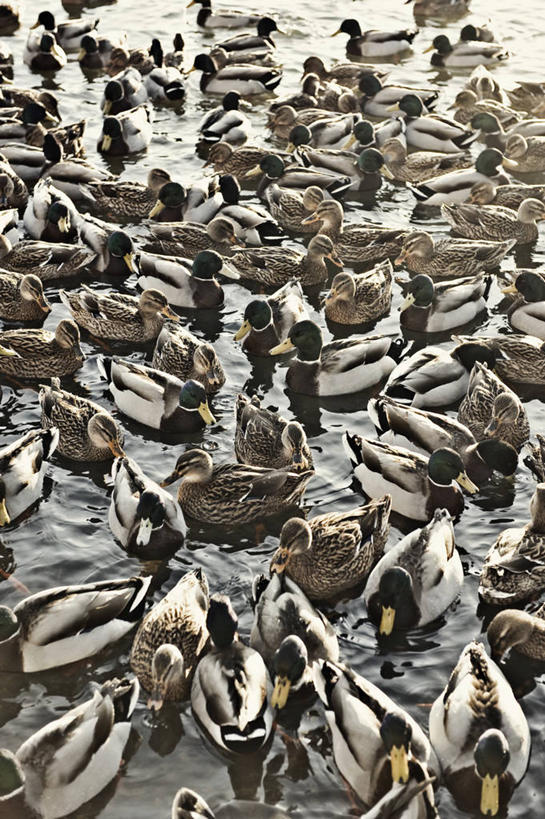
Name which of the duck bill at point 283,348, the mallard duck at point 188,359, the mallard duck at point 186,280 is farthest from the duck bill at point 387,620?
the mallard duck at point 186,280

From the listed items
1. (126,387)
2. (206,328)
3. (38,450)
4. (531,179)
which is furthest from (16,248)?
(531,179)

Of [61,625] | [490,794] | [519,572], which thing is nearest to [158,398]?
[61,625]

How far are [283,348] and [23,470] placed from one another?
11.4 ft

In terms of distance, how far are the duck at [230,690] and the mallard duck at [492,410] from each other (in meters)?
3.71

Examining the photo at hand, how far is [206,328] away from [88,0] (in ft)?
45.2

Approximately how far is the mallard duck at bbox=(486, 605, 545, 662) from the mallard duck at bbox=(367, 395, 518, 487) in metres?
2.01

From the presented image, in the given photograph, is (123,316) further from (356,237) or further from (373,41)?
(373,41)

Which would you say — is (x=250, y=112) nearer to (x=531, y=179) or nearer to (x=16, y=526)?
(x=531, y=179)

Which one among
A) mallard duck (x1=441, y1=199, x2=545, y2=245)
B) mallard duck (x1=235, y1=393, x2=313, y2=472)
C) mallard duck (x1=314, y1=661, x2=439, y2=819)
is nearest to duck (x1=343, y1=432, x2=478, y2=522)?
mallard duck (x1=235, y1=393, x2=313, y2=472)

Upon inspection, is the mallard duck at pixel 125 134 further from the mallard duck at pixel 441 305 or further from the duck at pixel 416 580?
the duck at pixel 416 580

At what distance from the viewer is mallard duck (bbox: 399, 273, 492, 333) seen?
1269 cm

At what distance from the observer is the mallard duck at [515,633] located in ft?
27.1

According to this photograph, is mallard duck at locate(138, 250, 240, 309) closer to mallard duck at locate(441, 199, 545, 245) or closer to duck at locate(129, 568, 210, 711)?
mallard duck at locate(441, 199, 545, 245)

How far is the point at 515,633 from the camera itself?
8258mm
